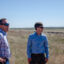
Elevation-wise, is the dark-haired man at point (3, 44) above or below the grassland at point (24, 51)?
above

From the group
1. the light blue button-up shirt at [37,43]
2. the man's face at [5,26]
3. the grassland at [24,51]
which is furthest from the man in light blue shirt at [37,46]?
the grassland at [24,51]

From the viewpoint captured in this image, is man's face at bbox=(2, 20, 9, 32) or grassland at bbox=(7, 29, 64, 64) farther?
grassland at bbox=(7, 29, 64, 64)

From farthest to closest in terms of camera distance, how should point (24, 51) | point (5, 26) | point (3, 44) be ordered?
point (24, 51)
point (5, 26)
point (3, 44)

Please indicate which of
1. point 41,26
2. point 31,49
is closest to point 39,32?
point 41,26

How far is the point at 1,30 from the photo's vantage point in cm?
475

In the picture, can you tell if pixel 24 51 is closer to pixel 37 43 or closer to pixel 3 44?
pixel 37 43

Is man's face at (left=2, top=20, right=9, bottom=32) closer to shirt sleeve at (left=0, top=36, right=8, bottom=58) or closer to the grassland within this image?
shirt sleeve at (left=0, top=36, right=8, bottom=58)

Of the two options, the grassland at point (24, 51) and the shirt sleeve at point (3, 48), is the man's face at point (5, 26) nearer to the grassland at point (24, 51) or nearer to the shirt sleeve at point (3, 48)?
the shirt sleeve at point (3, 48)

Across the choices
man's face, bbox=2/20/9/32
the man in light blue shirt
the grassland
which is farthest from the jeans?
the grassland

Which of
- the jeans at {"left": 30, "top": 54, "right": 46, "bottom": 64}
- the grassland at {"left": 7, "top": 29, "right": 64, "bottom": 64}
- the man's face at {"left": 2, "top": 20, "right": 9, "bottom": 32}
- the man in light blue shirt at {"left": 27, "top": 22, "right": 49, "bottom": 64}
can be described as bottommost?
the grassland at {"left": 7, "top": 29, "right": 64, "bottom": 64}

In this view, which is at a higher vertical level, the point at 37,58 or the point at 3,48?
the point at 3,48

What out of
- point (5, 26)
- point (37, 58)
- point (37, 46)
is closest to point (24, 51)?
point (37, 58)

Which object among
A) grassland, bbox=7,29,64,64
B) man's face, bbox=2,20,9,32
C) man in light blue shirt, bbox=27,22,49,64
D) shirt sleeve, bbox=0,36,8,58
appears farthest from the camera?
grassland, bbox=7,29,64,64

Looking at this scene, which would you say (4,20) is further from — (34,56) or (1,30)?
(34,56)
